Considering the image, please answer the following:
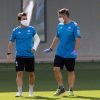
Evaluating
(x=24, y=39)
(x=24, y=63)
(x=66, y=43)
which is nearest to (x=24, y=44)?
(x=24, y=39)

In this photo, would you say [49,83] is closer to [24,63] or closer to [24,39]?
[24,63]

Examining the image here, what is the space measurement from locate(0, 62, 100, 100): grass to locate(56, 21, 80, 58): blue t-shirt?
2.93 feet

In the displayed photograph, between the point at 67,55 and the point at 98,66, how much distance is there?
6868mm

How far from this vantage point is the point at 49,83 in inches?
512

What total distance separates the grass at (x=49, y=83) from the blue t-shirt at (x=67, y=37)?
2.93 ft

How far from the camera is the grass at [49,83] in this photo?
10602 millimetres

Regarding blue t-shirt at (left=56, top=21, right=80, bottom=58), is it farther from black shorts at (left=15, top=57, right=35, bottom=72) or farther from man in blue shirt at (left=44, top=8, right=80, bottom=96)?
black shorts at (left=15, top=57, right=35, bottom=72)

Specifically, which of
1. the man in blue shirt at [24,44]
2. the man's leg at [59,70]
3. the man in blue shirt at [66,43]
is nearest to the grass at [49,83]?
the man's leg at [59,70]

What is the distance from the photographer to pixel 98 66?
17453 mm

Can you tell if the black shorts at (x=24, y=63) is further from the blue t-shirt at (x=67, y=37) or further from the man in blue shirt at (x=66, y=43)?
the blue t-shirt at (x=67, y=37)

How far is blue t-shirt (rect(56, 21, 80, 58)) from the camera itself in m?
10.6

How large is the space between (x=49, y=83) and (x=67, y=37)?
104 inches

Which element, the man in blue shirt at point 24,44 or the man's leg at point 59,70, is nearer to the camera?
the man in blue shirt at point 24,44

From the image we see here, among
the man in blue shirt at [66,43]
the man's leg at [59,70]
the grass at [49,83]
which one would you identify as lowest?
the grass at [49,83]
